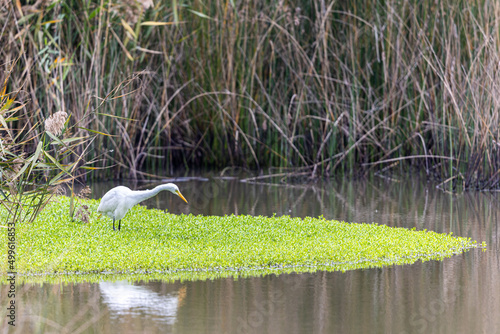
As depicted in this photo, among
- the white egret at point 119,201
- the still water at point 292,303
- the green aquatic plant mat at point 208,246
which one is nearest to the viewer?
the still water at point 292,303

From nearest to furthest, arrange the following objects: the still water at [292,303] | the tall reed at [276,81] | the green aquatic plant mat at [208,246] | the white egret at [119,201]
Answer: the still water at [292,303], the green aquatic plant mat at [208,246], the white egret at [119,201], the tall reed at [276,81]

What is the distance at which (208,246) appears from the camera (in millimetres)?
6441

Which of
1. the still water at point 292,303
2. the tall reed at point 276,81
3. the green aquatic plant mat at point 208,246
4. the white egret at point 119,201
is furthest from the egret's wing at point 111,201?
the tall reed at point 276,81

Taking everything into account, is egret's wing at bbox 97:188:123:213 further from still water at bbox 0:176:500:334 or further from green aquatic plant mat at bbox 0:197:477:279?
still water at bbox 0:176:500:334

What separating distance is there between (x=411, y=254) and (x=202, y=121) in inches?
256

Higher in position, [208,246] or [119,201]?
[119,201]

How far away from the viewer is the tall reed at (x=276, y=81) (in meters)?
10.2

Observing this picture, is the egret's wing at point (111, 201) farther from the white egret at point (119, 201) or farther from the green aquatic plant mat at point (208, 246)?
the green aquatic plant mat at point (208, 246)

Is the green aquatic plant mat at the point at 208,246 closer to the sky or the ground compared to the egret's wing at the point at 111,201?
closer to the ground

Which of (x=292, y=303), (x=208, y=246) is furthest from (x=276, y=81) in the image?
(x=292, y=303)

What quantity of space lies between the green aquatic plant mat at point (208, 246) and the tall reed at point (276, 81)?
9.84ft

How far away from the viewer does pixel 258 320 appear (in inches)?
184

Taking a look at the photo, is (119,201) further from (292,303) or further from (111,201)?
(292,303)

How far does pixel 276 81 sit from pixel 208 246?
6171mm
